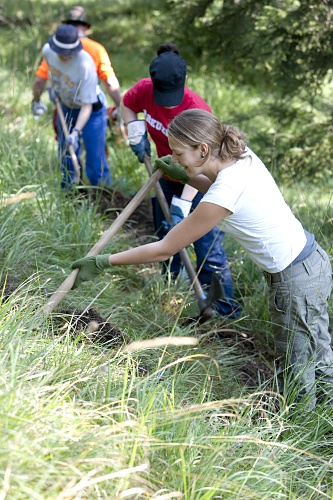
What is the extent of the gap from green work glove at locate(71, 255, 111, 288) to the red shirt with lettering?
123 centimetres

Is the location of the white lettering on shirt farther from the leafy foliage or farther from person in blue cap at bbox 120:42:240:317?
the leafy foliage

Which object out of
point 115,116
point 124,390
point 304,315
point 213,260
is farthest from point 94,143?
point 124,390

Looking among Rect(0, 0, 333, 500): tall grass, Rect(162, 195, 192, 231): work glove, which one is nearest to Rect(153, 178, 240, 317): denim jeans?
Rect(0, 0, 333, 500): tall grass

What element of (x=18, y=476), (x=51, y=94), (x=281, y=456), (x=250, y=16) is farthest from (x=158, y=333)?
(x=250, y=16)

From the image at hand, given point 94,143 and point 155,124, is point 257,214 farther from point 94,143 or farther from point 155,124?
point 94,143

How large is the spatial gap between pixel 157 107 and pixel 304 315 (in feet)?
5.55

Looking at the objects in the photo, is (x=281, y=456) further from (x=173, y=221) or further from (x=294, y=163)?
(x=294, y=163)

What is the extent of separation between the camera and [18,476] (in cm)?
182

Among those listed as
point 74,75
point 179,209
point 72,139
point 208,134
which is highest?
point 208,134

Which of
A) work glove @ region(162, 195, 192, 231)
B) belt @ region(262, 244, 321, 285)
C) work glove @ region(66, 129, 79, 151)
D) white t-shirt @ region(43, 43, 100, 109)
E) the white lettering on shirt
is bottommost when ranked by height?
work glove @ region(66, 129, 79, 151)

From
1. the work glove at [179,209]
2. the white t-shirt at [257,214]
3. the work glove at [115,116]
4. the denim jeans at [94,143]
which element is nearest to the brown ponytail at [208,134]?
the white t-shirt at [257,214]

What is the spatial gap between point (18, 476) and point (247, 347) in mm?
2577

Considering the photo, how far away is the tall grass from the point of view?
6.67 feet

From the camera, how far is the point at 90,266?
3.32 m
